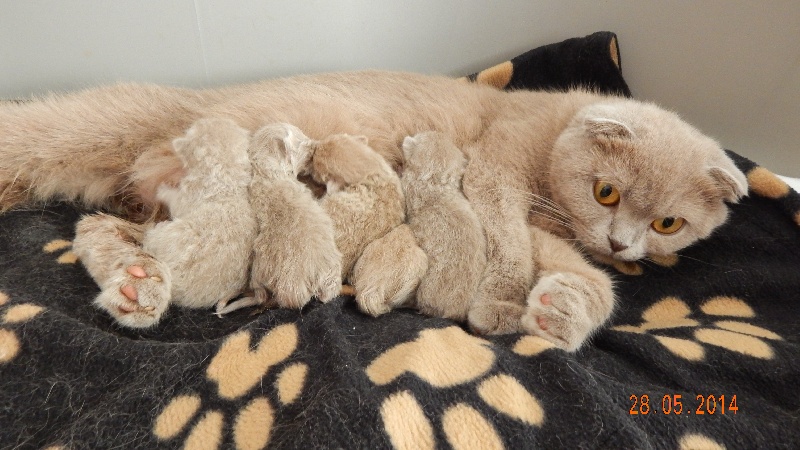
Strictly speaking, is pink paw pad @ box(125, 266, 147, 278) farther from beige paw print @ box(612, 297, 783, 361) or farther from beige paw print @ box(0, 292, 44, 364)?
beige paw print @ box(612, 297, 783, 361)

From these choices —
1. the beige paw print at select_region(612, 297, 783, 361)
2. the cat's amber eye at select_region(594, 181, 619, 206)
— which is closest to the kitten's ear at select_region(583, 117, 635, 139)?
the cat's amber eye at select_region(594, 181, 619, 206)

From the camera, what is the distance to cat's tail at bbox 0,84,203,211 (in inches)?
52.2

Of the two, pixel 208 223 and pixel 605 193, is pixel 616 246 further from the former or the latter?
pixel 208 223

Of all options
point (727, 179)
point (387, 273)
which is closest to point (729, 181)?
point (727, 179)

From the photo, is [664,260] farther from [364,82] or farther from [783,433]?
[364,82]

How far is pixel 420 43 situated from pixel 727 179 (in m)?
1.20

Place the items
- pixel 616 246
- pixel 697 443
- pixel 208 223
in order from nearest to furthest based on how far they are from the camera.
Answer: pixel 697 443 → pixel 208 223 → pixel 616 246

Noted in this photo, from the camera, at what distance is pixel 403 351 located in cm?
97

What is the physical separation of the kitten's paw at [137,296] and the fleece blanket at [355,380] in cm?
4

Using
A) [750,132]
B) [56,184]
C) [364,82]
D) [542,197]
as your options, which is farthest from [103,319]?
[750,132]

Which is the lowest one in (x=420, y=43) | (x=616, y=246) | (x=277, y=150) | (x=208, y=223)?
(x=616, y=246)

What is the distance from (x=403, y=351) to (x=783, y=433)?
70 centimetres

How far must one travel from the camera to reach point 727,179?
1280 millimetres

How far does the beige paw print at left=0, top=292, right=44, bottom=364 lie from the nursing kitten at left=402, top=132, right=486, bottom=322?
2.64 ft
